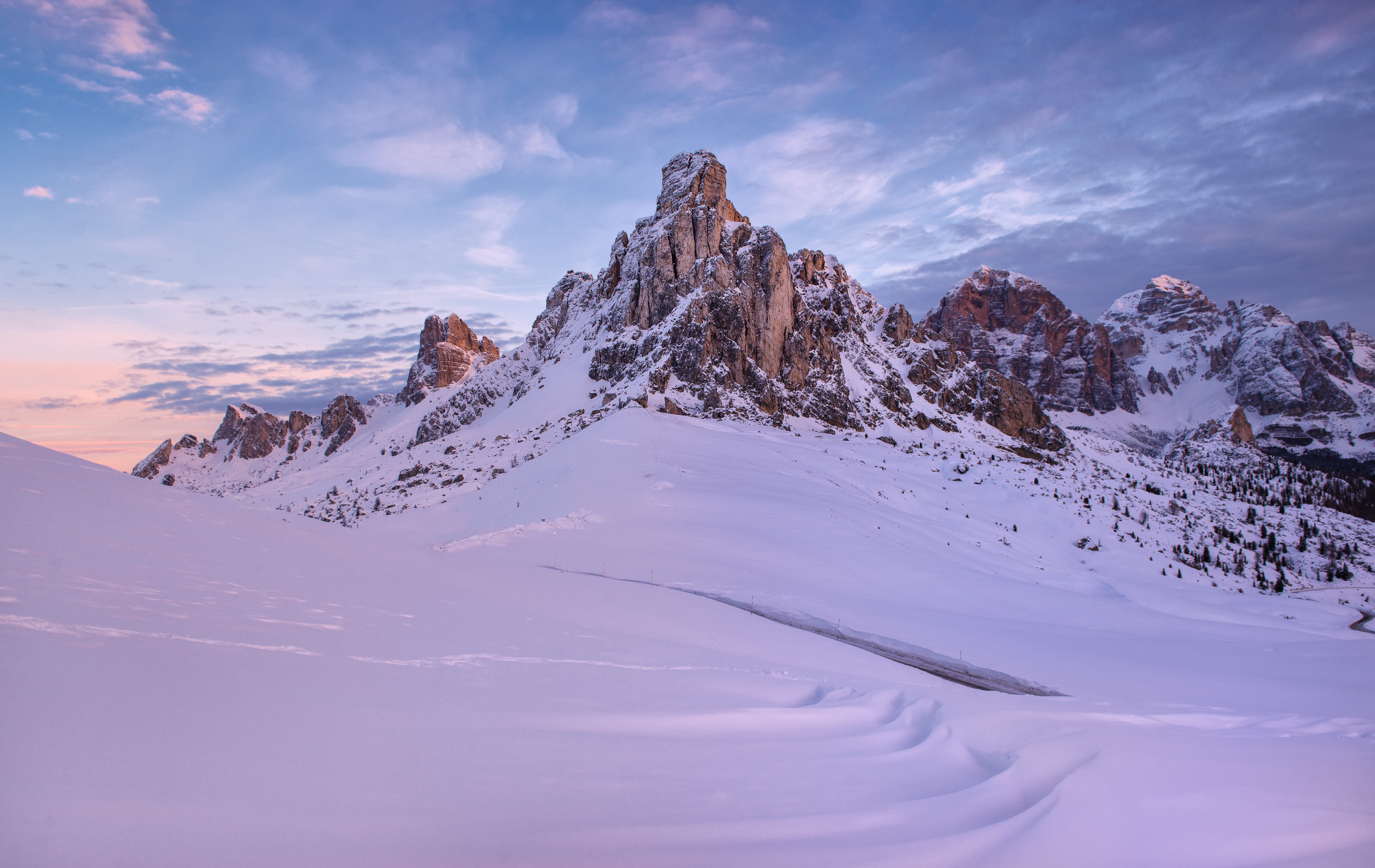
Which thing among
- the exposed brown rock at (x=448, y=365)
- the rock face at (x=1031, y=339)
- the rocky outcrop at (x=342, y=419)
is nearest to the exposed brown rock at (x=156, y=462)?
the rocky outcrop at (x=342, y=419)

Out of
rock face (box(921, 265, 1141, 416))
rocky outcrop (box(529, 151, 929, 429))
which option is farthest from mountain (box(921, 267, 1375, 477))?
rocky outcrop (box(529, 151, 929, 429))

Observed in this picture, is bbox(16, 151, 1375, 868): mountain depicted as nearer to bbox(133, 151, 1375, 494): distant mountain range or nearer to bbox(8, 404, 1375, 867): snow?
bbox(8, 404, 1375, 867): snow

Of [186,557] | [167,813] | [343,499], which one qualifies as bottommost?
[343,499]

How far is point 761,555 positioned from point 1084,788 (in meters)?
12.4

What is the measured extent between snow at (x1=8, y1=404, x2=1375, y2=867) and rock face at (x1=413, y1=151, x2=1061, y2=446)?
41.1 m

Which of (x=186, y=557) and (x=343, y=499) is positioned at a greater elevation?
(x=186, y=557)

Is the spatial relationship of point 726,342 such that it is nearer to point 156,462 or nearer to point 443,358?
point 443,358

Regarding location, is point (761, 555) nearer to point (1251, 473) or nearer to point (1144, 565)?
point (1144, 565)

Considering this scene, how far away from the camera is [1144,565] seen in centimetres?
2502

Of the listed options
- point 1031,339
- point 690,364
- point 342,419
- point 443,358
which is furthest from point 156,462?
point 1031,339

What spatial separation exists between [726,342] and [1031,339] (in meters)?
167

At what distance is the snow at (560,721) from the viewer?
8.39 ft

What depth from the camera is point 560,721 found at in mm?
4043

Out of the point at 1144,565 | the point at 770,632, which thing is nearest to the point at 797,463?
the point at 1144,565
